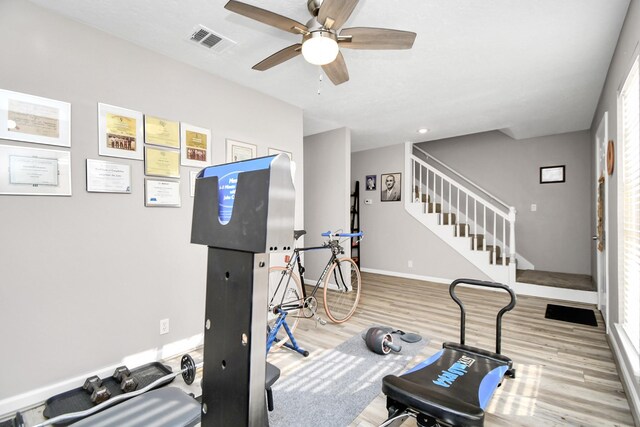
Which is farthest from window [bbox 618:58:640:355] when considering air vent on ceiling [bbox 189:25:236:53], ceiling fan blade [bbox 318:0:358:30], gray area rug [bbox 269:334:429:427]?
air vent on ceiling [bbox 189:25:236:53]

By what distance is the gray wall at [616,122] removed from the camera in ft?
6.13

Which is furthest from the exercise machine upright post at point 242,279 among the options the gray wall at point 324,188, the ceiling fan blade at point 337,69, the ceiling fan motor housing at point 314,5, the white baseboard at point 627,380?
the gray wall at point 324,188

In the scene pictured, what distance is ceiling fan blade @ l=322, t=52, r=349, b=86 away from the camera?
2163 mm

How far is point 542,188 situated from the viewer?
518 cm

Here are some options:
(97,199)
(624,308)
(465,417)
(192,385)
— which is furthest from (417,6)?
(192,385)

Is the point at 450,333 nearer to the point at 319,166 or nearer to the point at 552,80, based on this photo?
the point at 552,80

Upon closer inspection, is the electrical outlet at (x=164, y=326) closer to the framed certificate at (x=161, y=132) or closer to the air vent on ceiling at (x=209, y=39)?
the framed certificate at (x=161, y=132)

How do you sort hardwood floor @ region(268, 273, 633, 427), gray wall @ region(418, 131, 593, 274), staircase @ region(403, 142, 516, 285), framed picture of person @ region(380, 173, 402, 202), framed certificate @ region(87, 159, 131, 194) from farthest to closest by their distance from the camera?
framed picture of person @ region(380, 173, 402, 202), gray wall @ region(418, 131, 593, 274), staircase @ region(403, 142, 516, 285), framed certificate @ region(87, 159, 131, 194), hardwood floor @ region(268, 273, 633, 427)

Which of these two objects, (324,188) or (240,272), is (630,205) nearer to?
(240,272)

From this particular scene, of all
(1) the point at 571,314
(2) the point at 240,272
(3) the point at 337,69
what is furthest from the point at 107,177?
(1) the point at 571,314

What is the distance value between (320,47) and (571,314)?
4.19 meters

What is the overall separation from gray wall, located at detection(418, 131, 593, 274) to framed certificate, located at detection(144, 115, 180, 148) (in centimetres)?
535

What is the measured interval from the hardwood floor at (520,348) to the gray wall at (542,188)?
1.35 meters

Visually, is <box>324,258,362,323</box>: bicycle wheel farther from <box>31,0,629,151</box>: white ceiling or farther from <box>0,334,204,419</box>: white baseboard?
<box>31,0,629,151</box>: white ceiling
